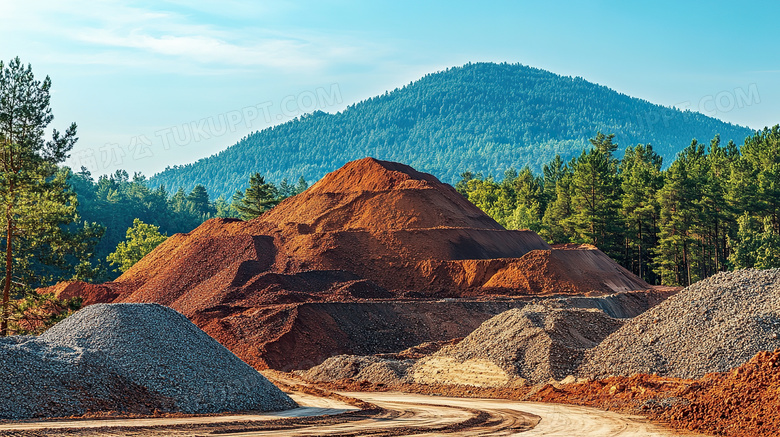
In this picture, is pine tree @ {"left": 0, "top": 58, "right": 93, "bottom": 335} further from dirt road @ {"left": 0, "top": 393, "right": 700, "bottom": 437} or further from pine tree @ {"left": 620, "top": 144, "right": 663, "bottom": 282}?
pine tree @ {"left": 620, "top": 144, "right": 663, "bottom": 282}

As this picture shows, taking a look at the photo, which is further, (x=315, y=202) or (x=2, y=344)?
(x=315, y=202)

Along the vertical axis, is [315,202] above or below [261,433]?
above

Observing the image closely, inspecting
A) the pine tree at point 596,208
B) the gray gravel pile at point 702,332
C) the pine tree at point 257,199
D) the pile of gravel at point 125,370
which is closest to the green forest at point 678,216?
the pine tree at point 596,208

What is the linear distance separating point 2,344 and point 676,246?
206 feet

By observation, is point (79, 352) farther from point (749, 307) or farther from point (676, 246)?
point (676, 246)

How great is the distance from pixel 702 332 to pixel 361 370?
42.8ft

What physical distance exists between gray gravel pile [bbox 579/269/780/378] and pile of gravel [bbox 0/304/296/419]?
10.9 m

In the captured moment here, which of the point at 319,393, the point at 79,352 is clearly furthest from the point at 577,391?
the point at 79,352

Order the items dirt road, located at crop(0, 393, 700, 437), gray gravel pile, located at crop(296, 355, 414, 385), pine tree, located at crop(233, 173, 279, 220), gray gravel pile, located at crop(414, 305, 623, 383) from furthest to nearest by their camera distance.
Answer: pine tree, located at crop(233, 173, 279, 220)
gray gravel pile, located at crop(296, 355, 414, 385)
gray gravel pile, located at crop(414, 305, 623, 383)
dirt road, located at crop(0, 393, 700, 437)

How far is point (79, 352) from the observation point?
62.8 feet

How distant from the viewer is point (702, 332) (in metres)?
22.7

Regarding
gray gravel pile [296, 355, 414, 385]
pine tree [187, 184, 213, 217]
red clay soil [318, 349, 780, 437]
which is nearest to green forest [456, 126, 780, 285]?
gray gravel pile [296, 355, 414, 385]

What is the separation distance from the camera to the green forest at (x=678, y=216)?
67062 mm

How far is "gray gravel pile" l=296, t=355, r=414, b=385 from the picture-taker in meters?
28.7
